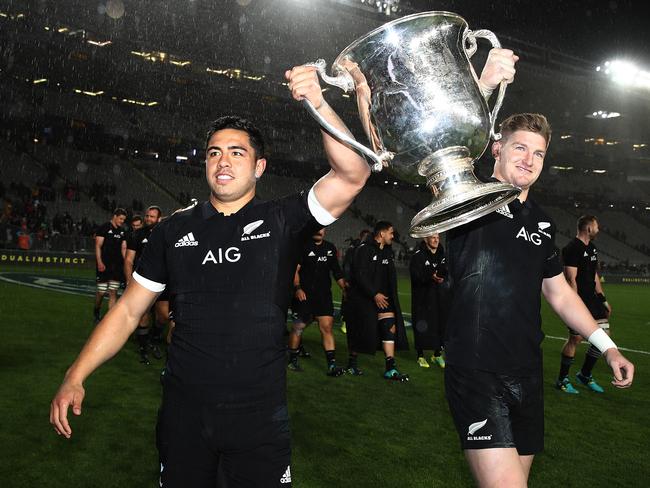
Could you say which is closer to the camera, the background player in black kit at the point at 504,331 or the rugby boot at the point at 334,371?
the background player in black kit at the point at 504,331

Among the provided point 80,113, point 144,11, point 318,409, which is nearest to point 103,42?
point 144,11

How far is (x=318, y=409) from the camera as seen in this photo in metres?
6.54

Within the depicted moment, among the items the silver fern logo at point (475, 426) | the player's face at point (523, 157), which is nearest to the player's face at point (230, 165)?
the player's face at point (523, 157)

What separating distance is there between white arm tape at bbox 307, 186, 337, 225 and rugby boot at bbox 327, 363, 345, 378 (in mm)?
5862

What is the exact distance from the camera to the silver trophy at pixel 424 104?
6.23ft

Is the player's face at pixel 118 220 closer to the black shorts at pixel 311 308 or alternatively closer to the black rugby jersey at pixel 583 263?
the black shorts at pixel 311 308

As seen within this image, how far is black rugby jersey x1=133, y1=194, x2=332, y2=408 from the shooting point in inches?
99.9

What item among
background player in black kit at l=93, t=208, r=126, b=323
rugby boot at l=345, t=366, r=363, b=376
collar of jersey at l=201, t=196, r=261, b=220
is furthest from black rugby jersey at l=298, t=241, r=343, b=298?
collar of jersey at l=201, t=196, r=261, b=220

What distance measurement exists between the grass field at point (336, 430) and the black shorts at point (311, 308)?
2.17ft

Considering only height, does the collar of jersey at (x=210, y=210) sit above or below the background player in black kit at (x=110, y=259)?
below

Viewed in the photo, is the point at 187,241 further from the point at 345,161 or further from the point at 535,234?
the point at 535,234

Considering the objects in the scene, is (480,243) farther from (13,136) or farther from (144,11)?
(13,136)

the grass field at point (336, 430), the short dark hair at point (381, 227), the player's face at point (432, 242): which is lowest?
the grass field at point (336, 430)

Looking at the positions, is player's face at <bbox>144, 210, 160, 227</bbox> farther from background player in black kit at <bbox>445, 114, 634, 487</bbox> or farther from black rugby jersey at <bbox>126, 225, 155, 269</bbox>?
background player in black kit at <bbox>445, 114, 634, 487</bbox>
